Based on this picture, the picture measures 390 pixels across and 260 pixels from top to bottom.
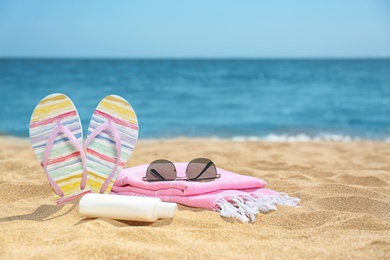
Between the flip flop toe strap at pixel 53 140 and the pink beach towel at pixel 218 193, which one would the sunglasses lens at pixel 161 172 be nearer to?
the pink beach towel at pixel 218 193

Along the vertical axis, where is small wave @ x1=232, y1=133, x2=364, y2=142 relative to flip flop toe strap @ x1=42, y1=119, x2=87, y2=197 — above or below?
below

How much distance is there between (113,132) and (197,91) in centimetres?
1325

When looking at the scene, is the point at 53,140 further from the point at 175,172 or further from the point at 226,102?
the point at 226,102

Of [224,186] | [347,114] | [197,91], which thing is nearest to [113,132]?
[224,186]

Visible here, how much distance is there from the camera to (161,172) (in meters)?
2.85

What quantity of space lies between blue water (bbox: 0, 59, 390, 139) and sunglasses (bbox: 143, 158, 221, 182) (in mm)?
5535

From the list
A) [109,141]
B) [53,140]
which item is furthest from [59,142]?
[109,141]

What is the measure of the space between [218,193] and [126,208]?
1.90 feet

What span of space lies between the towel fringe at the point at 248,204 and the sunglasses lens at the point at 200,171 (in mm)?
210

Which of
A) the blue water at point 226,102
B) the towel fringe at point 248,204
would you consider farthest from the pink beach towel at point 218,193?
the blue water at point 226,102

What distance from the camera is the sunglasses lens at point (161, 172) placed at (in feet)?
9.30

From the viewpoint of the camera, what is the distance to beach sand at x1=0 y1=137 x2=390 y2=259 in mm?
1979

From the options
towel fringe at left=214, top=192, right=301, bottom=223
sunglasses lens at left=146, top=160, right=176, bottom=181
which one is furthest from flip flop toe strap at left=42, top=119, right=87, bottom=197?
towel fringe at left=214, top=192, right=301, bottom=223

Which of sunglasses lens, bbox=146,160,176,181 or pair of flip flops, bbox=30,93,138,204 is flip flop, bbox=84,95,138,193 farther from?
sunglasses lens, bbox=146,160,176,181
